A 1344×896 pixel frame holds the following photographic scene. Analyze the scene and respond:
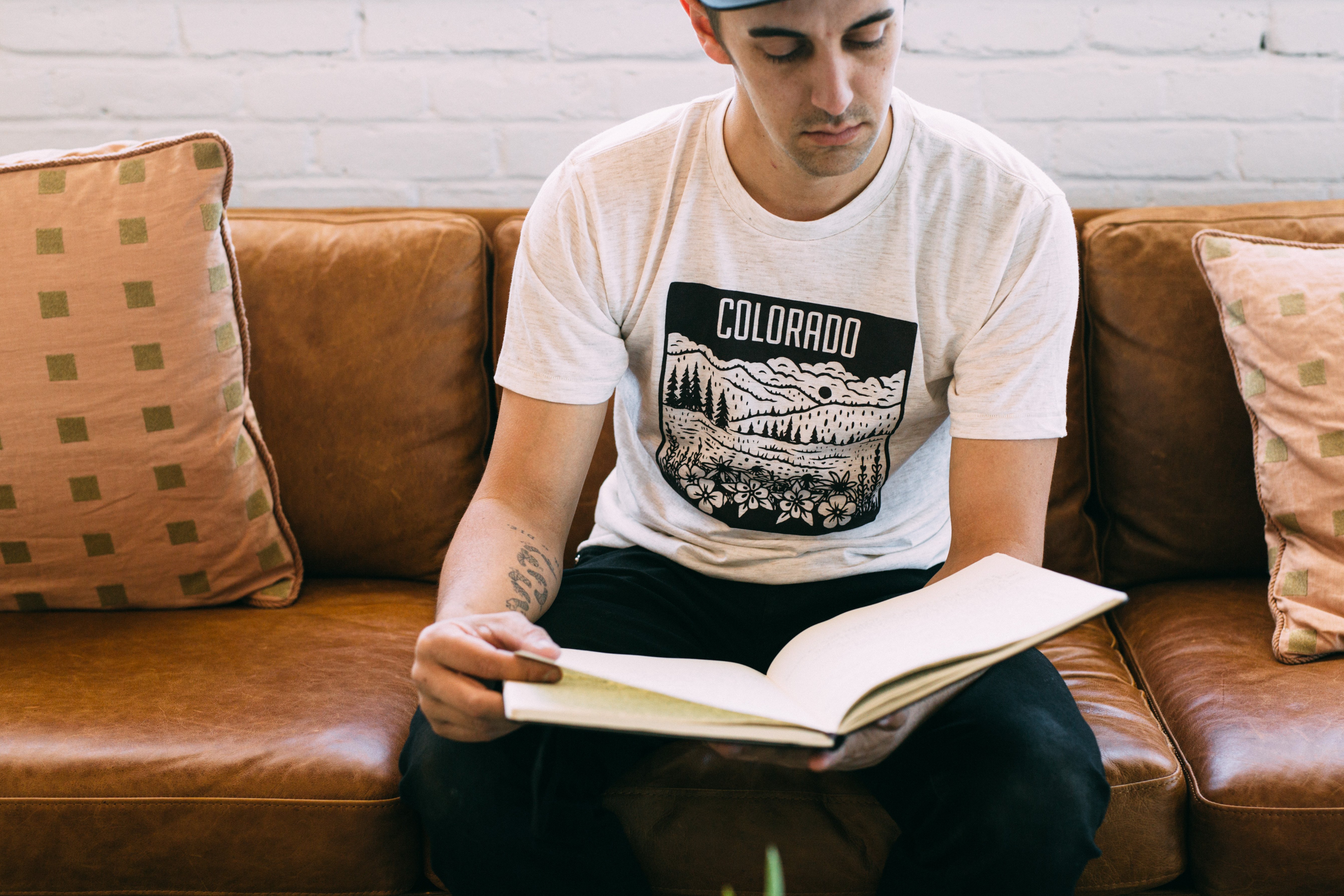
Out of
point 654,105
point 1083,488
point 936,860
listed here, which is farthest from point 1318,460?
point 654,105

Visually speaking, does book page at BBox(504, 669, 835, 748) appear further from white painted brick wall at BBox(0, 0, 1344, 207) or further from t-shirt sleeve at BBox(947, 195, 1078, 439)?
white painted brick wall at BBox(0, 0, 1344, 207)

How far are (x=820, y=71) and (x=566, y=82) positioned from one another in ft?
2.65

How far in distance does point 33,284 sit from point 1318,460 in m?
1.50

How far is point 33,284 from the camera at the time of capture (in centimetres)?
118

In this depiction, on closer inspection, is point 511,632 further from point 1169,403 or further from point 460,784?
point 1169,403

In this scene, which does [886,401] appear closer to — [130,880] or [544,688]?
[544,688]

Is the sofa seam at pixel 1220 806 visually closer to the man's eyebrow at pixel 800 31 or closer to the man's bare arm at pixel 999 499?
the man's bare arm at pixel 999 499

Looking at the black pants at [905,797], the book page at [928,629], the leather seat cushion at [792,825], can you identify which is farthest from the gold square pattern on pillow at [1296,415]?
the book page at [928,629]

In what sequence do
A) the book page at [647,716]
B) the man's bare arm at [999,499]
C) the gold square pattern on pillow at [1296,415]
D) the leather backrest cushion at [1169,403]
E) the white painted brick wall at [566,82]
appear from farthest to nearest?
the white painted brick wall at [566,82], the leather backrest cushion at [1169,403], the gold square pattern on pillow at [1296,415], the man's bare arm at [999,499], the book page at [647,716]

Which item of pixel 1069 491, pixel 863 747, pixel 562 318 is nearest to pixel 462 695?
pixel 863 747

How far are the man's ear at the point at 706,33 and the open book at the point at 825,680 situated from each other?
1.89 feet

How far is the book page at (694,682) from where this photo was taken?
64 centimetres

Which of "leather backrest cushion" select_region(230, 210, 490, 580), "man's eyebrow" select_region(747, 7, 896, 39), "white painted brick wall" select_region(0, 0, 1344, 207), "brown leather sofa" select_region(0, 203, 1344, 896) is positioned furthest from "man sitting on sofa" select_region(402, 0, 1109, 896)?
"white painted brick wall" select_region(0, 0, 1344, 207)

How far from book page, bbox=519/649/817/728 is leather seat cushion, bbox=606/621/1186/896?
21 centimetres
